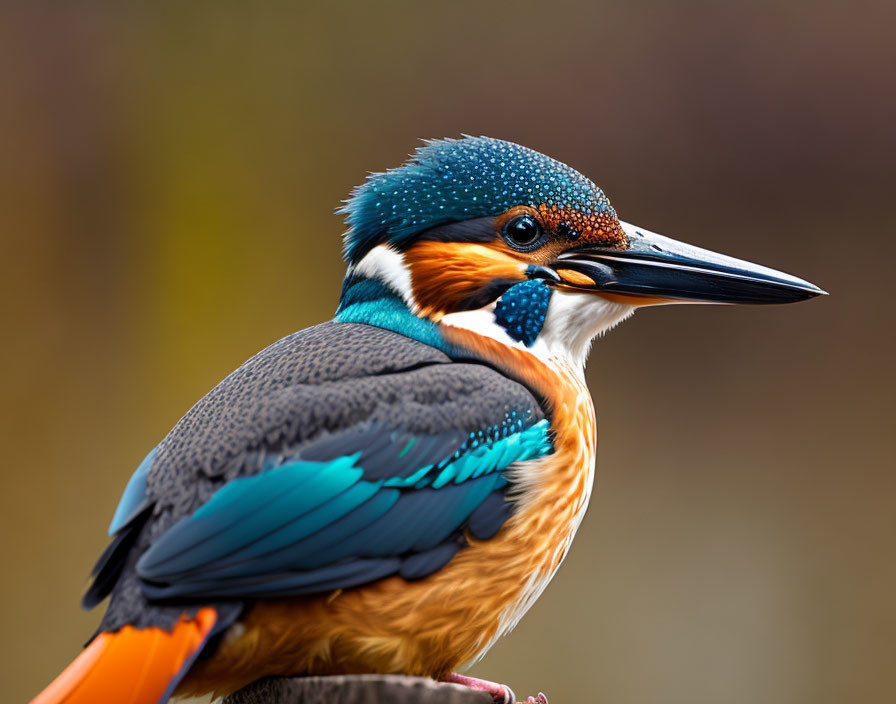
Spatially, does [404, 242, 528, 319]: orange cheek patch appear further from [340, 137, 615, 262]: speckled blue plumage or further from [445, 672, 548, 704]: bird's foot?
[445, 672, 548, 704]: bird's foot

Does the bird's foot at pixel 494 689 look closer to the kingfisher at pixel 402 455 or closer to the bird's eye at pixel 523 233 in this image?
the kingfisher at pixel 402 455

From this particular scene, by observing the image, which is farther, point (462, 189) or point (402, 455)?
point (462, 189)

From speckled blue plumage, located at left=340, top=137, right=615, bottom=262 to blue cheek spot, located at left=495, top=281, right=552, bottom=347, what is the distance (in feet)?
0.46

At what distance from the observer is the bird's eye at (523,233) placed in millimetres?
1938

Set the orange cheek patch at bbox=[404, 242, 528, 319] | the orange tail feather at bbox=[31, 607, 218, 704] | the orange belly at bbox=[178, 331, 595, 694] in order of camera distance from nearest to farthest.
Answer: the orange tail feather at bbox=[31, 607, 218, 704], the orange belly at bbox=[178, 331, 595, 694], the orange cheek patch at bbox=[404, 242, 528, 319]

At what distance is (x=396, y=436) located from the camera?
→ 5.53 ft

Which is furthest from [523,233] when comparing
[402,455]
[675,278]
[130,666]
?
[130,666]

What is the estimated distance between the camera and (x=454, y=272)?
6.29ft

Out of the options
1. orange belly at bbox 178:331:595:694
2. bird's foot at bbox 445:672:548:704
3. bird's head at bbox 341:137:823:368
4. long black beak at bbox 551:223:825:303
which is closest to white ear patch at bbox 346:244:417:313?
bird's head at bbox 341:137:823:368

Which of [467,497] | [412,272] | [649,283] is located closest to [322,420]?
[467,497]

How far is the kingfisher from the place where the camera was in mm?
1539

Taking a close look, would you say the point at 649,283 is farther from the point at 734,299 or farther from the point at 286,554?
the point at 286,554

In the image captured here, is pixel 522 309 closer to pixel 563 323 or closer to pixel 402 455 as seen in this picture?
pixel 563 323

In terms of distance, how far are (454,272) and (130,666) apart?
2.67ft
